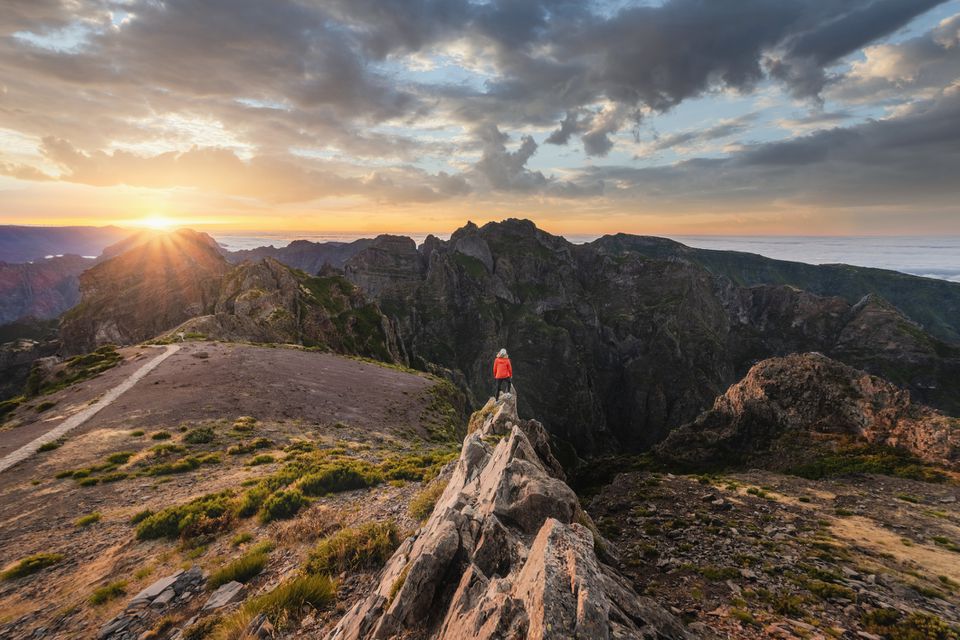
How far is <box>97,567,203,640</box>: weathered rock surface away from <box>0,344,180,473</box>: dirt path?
19.3 m

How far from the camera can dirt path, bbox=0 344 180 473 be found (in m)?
22.2

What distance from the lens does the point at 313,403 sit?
→ 37.7 m

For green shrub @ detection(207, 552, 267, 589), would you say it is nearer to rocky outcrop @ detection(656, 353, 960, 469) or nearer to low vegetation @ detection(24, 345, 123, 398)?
rocky outcrop @ detection(656, 353, 960, 469)

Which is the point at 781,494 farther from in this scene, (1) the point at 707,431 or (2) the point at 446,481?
(2) the point at 446,481

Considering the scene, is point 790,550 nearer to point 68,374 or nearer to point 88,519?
point 88,519

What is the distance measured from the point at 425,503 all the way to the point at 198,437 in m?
20.5

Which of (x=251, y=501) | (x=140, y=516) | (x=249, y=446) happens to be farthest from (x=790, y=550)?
(x=249, y=446)

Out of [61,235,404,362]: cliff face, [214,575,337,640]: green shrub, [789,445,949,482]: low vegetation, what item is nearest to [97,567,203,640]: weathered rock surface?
[214,575,337,640]: green shrub

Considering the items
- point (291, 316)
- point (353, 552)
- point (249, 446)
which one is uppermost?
point (353, 552)

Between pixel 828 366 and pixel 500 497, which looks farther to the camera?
pixel 828 366

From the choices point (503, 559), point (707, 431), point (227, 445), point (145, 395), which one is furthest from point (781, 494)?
point (145, 395)

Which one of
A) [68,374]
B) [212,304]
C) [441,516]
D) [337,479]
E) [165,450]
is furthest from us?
[212,304]

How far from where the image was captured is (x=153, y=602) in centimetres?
1099

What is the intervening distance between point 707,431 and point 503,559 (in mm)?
42542
